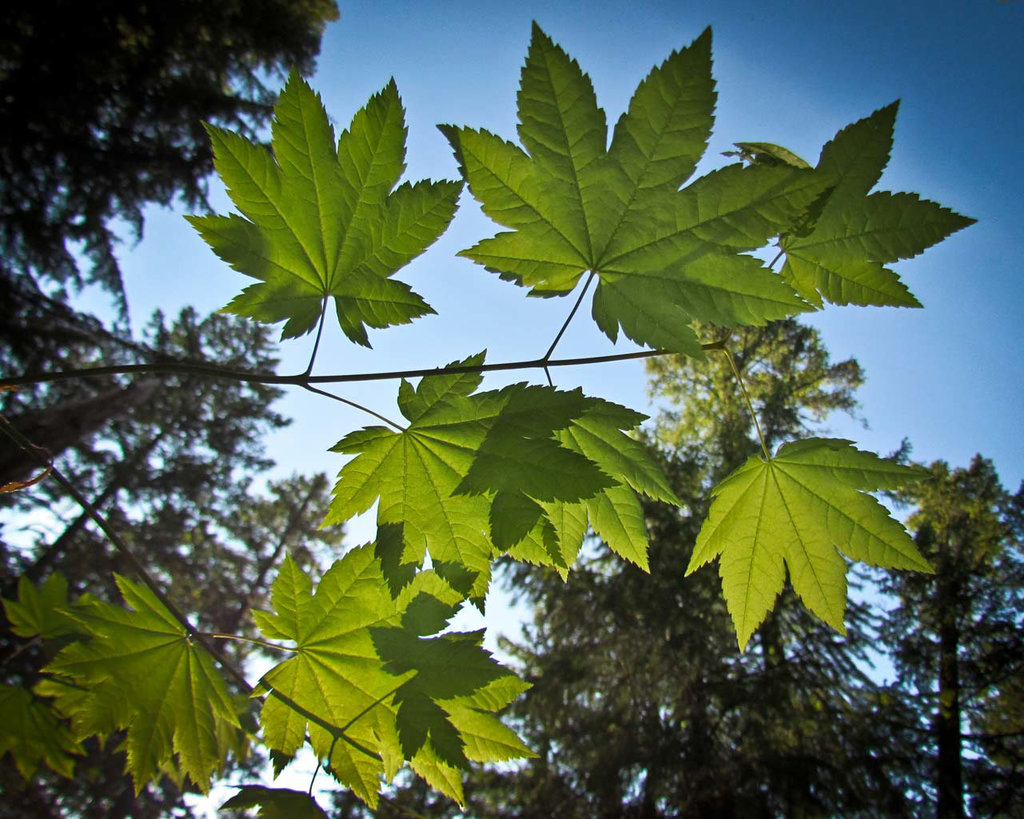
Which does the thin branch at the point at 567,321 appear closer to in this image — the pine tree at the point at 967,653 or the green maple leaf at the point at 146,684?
the green maple leaf at the point at 146,684

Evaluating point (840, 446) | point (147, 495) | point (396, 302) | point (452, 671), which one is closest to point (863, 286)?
point (840, 446)

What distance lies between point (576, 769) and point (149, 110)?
50.7ft

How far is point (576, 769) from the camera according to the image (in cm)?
1169

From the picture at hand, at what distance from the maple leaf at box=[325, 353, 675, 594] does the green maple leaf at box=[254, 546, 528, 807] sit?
194mm

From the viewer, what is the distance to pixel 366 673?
1.34 m

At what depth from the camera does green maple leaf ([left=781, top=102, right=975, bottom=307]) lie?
3.42ft

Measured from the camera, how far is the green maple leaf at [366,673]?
4.00ft

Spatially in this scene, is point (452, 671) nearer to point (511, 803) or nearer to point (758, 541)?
point (758, 541)

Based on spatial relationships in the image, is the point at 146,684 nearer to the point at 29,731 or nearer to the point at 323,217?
A: the point at 29,731

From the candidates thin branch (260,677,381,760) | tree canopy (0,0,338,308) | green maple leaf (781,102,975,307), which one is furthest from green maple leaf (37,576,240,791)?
tree canopy (0,0,338,308)

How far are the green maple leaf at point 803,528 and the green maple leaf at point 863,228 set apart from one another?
38 centimetres

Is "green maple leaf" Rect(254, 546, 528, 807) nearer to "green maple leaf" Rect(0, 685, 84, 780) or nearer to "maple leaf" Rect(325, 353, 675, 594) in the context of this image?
"maple leaf" Rect(325, 353, 675, 594)

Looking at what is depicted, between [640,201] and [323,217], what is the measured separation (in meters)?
0.59

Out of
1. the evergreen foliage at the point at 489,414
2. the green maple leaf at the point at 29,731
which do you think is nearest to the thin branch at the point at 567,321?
the evergreen foliage at the point at 489,414
